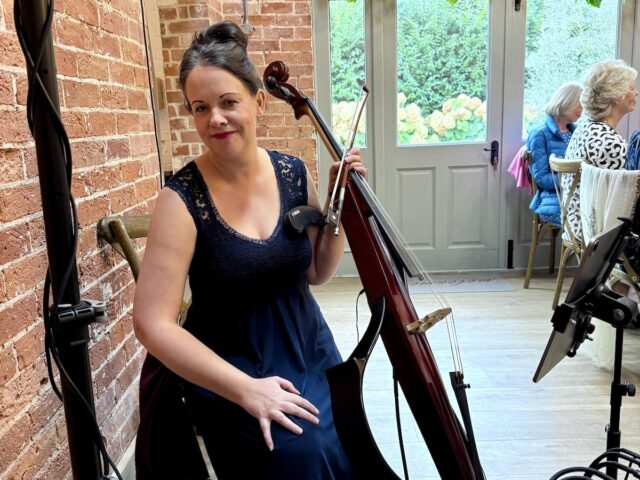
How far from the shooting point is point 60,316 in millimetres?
756

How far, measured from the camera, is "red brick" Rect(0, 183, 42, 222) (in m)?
1.00

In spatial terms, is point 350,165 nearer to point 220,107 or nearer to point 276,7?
point 220,107

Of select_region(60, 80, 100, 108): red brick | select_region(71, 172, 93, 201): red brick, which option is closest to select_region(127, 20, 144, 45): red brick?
select_region(60, 80, 100, 108): red brick

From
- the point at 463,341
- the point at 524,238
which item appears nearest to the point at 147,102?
the point at 463,341

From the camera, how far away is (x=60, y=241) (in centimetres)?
77

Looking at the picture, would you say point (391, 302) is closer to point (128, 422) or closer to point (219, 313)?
point (219, 313)

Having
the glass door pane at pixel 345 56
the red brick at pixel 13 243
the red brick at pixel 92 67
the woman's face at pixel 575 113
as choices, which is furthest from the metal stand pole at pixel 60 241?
the woman's face at pixel 575 113

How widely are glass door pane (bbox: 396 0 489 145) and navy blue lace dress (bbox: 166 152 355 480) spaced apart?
Answer: 2.67 m

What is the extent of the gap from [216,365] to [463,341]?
200 centimetres

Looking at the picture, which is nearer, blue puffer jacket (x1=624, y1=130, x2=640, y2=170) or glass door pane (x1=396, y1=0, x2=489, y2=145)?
blue puffer jacket (x1=624, y1=130, x2=640, y2=170)

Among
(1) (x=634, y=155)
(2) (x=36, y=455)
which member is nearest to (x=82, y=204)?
(2) (x=36, y=455)

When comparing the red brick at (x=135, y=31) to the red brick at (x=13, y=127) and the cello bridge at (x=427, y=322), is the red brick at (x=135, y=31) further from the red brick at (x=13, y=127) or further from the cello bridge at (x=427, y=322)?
the cello bridge at (x=427, y=322)

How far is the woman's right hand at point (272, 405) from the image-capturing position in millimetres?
962

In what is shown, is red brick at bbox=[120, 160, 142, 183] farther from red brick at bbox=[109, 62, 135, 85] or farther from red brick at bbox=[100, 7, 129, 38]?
red brick at bbox=[100, 7, 129, 38]
